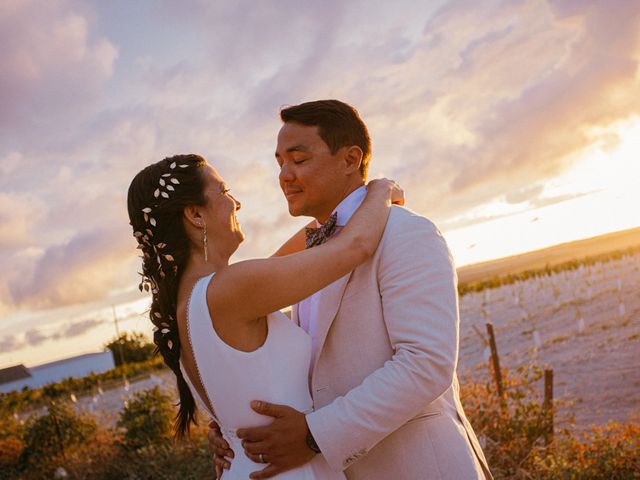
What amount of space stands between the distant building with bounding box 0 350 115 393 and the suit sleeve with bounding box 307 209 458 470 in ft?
222

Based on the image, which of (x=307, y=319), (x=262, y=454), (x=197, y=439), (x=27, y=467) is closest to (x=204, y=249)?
(x=307, y=319)

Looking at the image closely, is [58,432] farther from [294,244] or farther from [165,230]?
[165,230]

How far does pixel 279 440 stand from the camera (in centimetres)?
271

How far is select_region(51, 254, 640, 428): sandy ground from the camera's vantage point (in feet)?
43.1

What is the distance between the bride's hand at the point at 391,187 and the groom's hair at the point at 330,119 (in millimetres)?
A: 242

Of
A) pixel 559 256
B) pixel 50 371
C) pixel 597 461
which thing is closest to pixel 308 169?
pixel 597 461

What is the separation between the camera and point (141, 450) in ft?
35.0

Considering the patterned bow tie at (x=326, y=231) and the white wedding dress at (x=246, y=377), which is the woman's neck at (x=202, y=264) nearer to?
the white wedding dress at (x=246, y=377)

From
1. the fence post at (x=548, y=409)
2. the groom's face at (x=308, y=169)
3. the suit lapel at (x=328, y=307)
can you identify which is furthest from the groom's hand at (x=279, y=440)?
the fence post at (x=548, y=409)

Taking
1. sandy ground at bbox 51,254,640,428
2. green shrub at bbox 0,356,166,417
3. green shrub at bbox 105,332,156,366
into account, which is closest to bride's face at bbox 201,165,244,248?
sandy ground at bbox 51,254,640,428

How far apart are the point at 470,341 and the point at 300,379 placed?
2182cm

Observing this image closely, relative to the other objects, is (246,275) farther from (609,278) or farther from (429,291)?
(609,278)

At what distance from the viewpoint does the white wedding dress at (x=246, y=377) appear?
2.70 meters

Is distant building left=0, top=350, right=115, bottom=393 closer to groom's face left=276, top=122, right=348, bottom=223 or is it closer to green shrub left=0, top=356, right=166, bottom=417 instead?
green shrub left=0, top=356, right=166, bottom=417
